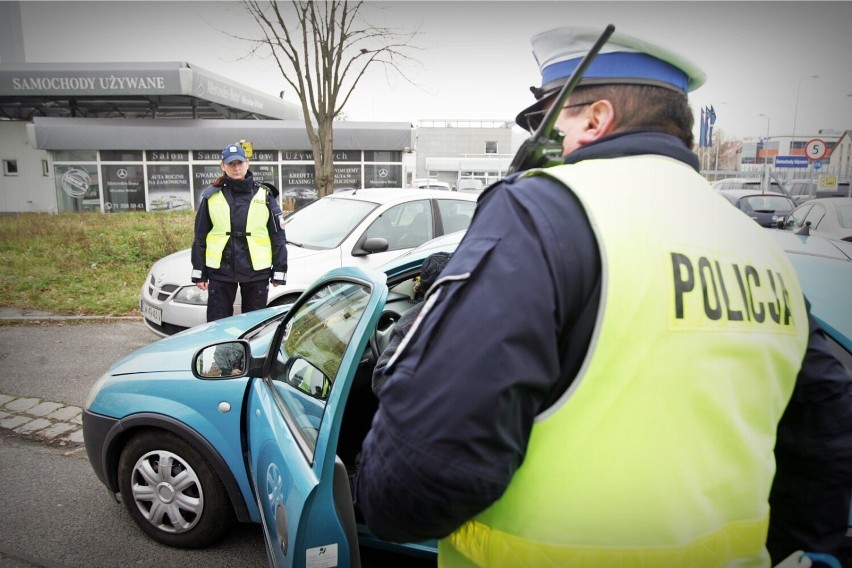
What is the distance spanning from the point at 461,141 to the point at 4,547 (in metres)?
50.4

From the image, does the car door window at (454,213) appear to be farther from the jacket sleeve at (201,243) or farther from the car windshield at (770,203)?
the car windshield at (770,203)

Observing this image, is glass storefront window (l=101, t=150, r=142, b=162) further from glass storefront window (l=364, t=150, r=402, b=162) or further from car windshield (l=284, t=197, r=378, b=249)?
car windshield (l=284, t=197, r=378, b=249)

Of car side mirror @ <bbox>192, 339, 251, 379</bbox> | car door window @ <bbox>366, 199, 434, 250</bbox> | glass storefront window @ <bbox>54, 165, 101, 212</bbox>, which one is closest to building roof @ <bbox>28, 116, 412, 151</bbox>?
glass storefront window @ <bbox>54, 165, 101, 212</bbox>

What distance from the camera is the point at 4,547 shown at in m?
2.87

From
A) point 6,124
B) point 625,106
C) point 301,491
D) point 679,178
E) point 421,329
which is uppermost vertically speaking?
point 6,124

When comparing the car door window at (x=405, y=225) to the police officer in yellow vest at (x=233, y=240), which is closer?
the police officer in yellow vest at (x=233, y=240)

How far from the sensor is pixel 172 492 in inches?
109

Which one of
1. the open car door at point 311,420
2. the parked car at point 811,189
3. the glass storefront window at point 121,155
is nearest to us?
the open car door at point 311,420

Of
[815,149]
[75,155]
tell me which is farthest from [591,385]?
[75,155]

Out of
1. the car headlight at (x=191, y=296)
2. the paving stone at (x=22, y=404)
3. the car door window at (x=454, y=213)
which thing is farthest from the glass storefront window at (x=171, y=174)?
the paving stone at (x=22, y=404)

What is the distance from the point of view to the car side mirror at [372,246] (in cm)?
546

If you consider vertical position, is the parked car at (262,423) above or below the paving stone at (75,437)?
above

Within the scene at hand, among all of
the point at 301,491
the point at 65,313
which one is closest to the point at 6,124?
the point at 65,313

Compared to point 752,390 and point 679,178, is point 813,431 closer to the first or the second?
point 752,390
